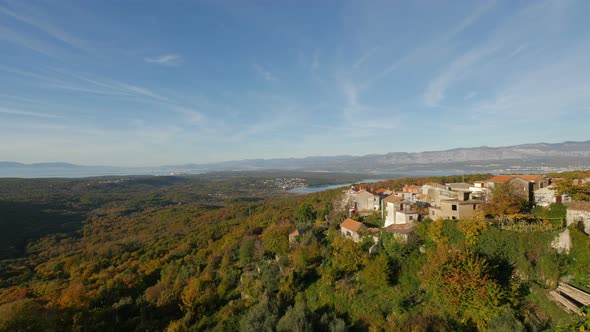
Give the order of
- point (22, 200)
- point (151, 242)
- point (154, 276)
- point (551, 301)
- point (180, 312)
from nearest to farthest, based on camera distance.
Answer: point (551, 301)
point (180, 312)
point (154, 276)
point (151, 242)
point (22, 200)

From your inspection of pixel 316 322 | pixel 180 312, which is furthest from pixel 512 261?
pixel 180 312

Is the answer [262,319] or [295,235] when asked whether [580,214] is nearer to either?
[262,319]

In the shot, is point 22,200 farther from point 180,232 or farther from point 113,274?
point 113,274

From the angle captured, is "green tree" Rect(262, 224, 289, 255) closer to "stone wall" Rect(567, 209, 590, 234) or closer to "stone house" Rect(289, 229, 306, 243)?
"stone house" Rect(289, 229, 306, 243)

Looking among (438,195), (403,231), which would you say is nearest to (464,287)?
(403,231)

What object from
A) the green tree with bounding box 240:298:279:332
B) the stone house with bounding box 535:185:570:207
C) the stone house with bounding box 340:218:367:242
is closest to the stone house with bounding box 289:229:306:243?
the stone house with bounding box 340:218:367:242

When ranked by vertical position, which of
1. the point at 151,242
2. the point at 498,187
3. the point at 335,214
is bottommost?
the point at 151,242
